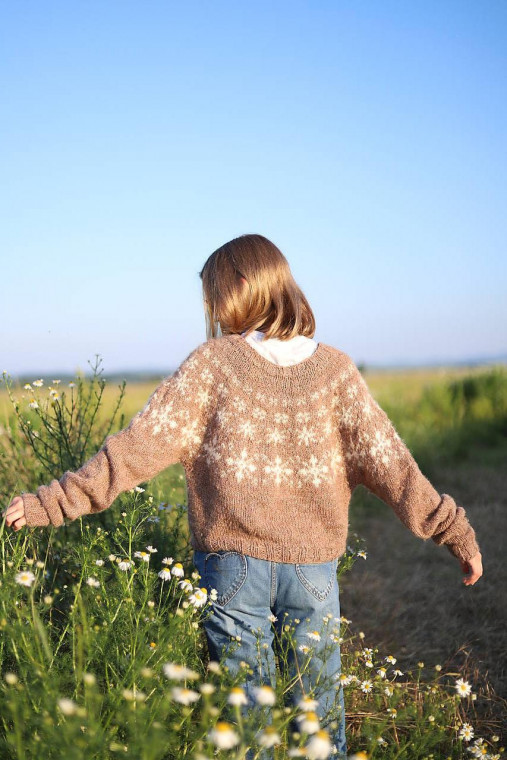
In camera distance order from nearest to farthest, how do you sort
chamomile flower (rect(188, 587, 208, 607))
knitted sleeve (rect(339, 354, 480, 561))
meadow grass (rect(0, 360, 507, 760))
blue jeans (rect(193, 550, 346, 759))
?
1. meadow grass (rect(0, 360, 507, 760))
2. chamomile flower (rect(188, 587, 208, 607))
3. blue jeans (rect(193, 550, 346, 759))
4. knitted sleeve (rect(339, 354, 480, 561))

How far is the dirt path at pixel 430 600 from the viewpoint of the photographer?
12.6 feet

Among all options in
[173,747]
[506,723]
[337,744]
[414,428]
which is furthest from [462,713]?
[414,428]

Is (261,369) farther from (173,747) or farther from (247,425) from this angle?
(173,747)

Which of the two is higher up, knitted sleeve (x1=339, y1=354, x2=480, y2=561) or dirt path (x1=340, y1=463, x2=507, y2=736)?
knitted sleeve (x1=339, y1=354, x2=480, y2=561)

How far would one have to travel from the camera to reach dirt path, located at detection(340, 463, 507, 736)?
3.84m

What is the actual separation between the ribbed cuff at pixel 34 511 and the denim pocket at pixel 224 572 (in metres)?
0.61

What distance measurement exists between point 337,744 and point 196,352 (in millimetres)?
1476

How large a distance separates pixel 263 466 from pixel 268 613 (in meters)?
0.54

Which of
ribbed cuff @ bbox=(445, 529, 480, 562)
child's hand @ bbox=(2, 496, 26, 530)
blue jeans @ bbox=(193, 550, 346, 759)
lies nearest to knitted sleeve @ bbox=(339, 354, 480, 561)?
ribbed cuff @ bbox=(445, 529, 480, 562)

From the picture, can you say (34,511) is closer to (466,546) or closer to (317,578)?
(317,578)

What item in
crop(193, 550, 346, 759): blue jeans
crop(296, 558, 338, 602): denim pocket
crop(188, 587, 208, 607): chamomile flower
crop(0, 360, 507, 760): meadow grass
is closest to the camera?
crop(0, 360, 507, 760): meadow grass

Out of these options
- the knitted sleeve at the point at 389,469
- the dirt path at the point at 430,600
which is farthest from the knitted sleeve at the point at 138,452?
the dirt path at the point at 430,600

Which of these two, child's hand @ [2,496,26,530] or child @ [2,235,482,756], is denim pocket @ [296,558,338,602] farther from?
child's hand @ [2,496,26,530]

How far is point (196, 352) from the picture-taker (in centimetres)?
264
